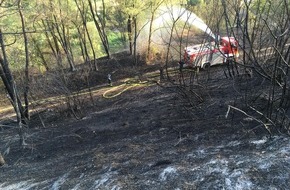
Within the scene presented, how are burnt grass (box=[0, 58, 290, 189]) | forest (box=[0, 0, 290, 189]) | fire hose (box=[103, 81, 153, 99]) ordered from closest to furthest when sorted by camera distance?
burnt grass (box=[0, 58, 290, 189]) < forest (box=[0, 0, 290, 189]) < fire hose (box=[103, 81, 153, 99])

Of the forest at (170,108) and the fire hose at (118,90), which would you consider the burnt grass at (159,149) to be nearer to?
the forest at (170,108)

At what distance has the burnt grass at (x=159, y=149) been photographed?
20.2 ft

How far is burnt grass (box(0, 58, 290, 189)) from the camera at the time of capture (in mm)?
6145

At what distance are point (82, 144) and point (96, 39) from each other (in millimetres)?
21360

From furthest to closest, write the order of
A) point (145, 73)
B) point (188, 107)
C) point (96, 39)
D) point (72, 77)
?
point (96, 39) → point (72, 77) → point (145, 73) → point (188, 107)

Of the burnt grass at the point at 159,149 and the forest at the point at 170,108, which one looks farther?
the forest at the point at 170,108

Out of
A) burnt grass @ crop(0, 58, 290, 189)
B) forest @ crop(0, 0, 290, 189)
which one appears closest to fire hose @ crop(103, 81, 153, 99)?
forest @ crop(0, 0, 290, 189)

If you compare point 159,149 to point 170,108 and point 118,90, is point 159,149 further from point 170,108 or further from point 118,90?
point 118,90

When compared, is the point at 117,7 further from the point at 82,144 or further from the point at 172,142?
the point at 172,142

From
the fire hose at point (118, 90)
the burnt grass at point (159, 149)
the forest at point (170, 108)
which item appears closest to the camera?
the burnt grass at point (159, 149)

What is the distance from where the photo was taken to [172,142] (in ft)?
26.8

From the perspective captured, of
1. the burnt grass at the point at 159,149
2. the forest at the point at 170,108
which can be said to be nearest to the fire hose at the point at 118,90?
the forest at the point at 170,108

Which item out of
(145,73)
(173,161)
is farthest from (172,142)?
(145,73)

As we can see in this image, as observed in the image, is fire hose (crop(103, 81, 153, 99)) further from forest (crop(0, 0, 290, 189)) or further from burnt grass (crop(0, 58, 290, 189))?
burnt grass (crop(0, 58, 290, 189))
